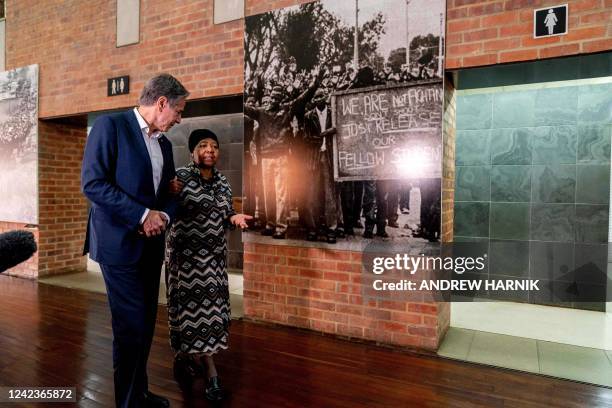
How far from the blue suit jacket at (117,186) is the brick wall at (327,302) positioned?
179 cm

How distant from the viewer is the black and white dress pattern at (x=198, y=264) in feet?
8.21

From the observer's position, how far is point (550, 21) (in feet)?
8.92

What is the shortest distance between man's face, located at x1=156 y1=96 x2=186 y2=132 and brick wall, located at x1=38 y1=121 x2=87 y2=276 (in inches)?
174

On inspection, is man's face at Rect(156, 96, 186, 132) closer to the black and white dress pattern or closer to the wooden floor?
the black and white dress pattern

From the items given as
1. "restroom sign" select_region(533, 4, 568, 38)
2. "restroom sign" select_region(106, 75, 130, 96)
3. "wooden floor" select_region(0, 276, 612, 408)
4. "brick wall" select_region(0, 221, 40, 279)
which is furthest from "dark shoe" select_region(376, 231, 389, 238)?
"brick wall" select_region(0, 221, 40, 279)

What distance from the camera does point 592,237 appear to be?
4.38 m

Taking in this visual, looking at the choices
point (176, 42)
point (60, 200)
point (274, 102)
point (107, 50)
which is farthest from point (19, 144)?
point (274, 102)

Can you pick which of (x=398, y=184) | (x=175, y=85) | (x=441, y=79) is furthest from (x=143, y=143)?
(x=441, y=79)

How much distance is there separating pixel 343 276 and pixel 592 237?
2820mm

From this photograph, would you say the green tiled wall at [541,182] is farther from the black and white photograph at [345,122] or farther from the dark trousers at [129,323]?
the dark trousers at [129,323]

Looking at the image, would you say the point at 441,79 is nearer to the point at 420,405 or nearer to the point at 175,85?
the point at 175,85

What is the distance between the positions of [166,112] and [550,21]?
8.02ft

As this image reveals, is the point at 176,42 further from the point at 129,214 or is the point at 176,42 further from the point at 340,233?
the point at 129,214

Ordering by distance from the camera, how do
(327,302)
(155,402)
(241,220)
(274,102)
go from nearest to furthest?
(155,402) → (241,220) → (327,302) → (274,102)
